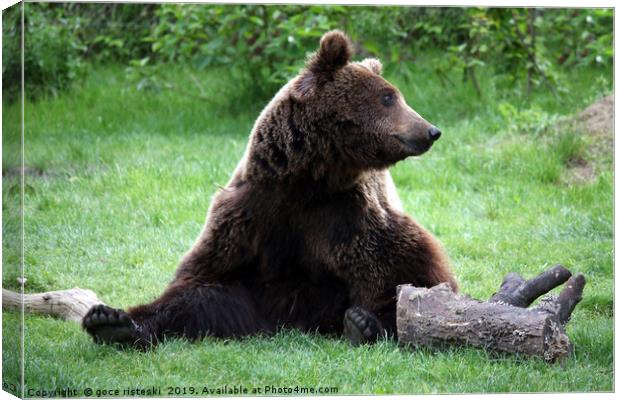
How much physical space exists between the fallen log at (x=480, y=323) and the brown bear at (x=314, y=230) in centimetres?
24

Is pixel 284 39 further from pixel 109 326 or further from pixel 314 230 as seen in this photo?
pixel 109 326

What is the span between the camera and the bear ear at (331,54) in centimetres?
572

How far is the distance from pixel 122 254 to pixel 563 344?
10.1ft

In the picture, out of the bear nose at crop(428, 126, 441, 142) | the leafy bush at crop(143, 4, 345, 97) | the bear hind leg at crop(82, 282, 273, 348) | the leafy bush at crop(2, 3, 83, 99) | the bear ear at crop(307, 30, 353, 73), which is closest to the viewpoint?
the bear nose at crop(428, 126, 441, 142)

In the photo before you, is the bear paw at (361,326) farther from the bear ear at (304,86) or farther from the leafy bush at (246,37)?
the leafy bush at (246,37)

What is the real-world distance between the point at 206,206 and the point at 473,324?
3370 millimetres

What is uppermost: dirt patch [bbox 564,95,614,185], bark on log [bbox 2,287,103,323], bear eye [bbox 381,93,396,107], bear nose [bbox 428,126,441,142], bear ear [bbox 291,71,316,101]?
bear ear [bbox 291,71,316,101]

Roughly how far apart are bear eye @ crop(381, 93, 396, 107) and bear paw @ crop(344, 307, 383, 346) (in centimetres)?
105

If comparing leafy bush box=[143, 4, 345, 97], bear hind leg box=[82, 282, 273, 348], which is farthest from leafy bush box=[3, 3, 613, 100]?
bear hind leg box=[82, 282, 273, 348]

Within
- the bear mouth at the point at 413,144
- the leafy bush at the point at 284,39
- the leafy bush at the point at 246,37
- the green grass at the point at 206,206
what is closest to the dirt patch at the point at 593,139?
the green grass at the point at 206,206

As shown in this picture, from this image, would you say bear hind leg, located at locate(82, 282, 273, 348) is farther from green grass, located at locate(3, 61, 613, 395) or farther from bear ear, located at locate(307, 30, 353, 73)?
bear ear, located at locate(307, 30, 353, 73)

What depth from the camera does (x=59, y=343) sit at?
5.66 meters

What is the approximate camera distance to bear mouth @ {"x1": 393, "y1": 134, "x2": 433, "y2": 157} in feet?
18.6

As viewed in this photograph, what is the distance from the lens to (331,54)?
576 centimetres
